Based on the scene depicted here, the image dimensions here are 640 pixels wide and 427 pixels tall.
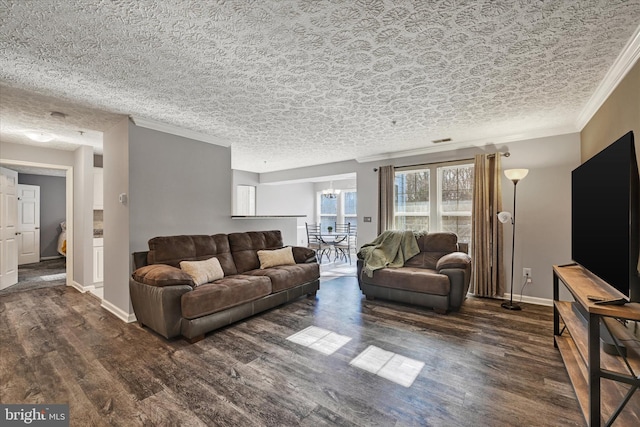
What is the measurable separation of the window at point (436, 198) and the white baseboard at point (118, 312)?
429 centimetres

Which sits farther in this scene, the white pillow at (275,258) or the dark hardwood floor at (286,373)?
the white pillow at (275,258)

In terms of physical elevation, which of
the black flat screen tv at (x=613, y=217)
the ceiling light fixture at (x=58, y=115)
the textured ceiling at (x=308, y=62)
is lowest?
the black flat screen tv at (x=613, y=217)

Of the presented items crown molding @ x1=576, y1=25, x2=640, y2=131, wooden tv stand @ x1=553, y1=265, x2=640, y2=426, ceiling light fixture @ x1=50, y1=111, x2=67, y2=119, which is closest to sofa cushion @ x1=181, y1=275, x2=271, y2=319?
ceiling light fixture @ x1=50, y1=111, x2=67, y2=119

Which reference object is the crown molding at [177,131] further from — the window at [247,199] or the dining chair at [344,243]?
the dining chair at [344,243]

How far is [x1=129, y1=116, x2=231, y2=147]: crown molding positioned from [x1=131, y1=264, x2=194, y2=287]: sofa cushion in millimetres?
1726

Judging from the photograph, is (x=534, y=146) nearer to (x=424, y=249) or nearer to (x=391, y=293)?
(x=424, y=249)

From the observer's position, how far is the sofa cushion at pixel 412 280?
11.3 feet

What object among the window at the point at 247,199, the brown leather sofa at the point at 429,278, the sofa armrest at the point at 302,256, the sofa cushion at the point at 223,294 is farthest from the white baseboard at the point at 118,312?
the window at the point at 247,199

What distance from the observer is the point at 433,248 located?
4.26m

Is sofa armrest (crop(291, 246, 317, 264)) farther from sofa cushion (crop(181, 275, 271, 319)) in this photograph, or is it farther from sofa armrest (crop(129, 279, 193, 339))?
sofa armrest (crop(129, 279, 193, 339))

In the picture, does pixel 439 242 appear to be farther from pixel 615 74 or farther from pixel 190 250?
pixel 190 250

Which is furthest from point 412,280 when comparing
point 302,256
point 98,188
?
point 98,188

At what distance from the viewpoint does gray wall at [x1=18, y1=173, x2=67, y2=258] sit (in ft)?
24.4

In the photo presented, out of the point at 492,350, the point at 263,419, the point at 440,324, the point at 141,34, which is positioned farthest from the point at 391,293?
the point at 141,34
